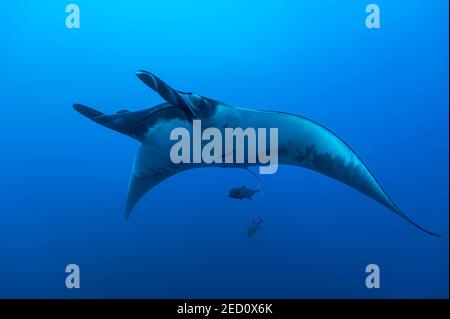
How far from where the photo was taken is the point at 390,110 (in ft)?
5.71

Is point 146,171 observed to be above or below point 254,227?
above

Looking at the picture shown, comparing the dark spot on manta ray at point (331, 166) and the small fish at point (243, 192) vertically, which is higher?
the dark spot on manta ray at point (331, 166)

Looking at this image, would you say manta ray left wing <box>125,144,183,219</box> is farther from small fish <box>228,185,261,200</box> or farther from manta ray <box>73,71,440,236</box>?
small fish <box>228,185,261,200</box>

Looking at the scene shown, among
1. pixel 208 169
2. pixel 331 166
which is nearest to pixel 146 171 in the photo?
pixel 208 169

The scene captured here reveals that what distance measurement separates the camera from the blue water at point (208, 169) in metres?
1.71

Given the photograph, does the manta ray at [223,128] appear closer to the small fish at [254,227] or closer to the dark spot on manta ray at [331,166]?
the dark spot on manta ray at [331,166]

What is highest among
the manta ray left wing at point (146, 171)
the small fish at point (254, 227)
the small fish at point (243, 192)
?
the manta ray left wing at point (146, 171)

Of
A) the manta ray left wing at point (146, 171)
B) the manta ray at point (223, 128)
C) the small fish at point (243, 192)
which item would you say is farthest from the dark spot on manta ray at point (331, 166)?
the manta ray left wing at point (146, 171)

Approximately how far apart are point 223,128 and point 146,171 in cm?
34

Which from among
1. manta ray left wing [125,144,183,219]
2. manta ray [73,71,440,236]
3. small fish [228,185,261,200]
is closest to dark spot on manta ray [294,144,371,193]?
manta ray [73,71,440,236]

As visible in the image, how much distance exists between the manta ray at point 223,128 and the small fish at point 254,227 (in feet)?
0.71

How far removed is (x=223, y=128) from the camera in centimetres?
174

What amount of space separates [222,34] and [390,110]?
697 mm

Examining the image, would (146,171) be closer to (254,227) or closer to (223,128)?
(223,128)
